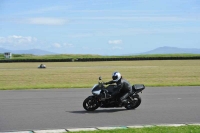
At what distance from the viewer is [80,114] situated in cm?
1286

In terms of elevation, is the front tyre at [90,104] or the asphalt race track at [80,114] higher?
the front tyre at [90,104]

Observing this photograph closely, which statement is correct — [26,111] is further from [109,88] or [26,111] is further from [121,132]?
[121,132]

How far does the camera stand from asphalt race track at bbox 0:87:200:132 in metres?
11.0

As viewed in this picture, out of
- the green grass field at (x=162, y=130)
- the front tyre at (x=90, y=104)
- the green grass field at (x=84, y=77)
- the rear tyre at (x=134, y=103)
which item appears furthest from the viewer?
the green grass field at (x=84, y=77)

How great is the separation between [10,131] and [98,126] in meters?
2.32

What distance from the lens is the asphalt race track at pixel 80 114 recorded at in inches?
434

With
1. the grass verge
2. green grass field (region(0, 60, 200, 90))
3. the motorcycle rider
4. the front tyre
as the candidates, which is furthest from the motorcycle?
green grass field (region(0, 60, 200, 90))

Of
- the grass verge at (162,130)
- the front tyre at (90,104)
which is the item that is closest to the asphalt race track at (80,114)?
the front tyre at (90,104)

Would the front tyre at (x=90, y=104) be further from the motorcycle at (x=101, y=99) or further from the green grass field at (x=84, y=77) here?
the green grass field at (x=84, y=77)

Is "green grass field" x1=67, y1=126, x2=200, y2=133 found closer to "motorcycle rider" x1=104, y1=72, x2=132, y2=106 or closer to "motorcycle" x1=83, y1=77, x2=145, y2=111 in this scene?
"motorcycle" x1=83, y1=77, x2=145, y2=111

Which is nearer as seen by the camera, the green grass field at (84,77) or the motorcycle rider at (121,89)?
the motorcycle rider at (121,89)

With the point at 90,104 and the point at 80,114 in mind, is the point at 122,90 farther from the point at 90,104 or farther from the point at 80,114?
the point at 80,114

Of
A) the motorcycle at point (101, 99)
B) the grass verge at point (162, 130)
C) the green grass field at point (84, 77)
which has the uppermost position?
the motorcycle at point (101, 99)

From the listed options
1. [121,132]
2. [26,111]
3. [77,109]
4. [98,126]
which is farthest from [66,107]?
[121,132]
